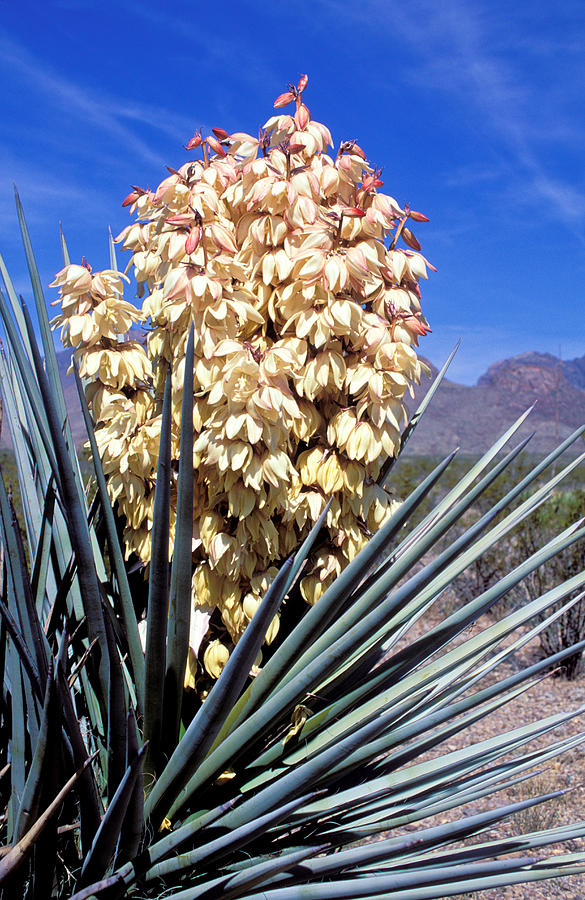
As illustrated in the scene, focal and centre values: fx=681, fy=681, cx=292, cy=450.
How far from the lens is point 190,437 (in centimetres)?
120

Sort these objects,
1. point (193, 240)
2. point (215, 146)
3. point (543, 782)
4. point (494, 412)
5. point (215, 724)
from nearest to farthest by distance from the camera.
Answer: point (215, 724)
point (193, 240)
point (215, 146)
point (543, 782)
point (494, 412)

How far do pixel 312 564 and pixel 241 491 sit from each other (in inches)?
13.3

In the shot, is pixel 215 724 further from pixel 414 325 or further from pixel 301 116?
pixel 301 116

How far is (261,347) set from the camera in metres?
1.61

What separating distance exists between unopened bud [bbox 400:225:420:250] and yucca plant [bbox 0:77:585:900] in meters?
0.50

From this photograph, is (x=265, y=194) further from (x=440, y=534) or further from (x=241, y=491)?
(x=440, y=534)

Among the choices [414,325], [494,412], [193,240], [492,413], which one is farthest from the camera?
[494,412]

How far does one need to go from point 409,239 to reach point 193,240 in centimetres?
57

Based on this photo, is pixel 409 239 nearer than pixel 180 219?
No

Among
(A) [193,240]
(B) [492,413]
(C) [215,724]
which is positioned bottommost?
(C) [215,724]

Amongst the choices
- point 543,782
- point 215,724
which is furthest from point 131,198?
point 543,782

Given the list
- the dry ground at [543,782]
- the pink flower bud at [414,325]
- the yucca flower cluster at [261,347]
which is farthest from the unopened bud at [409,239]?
the dry ground at [543,782]

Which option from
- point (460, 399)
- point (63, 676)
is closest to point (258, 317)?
point (63, 676)

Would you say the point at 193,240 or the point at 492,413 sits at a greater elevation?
the point at 492,413
